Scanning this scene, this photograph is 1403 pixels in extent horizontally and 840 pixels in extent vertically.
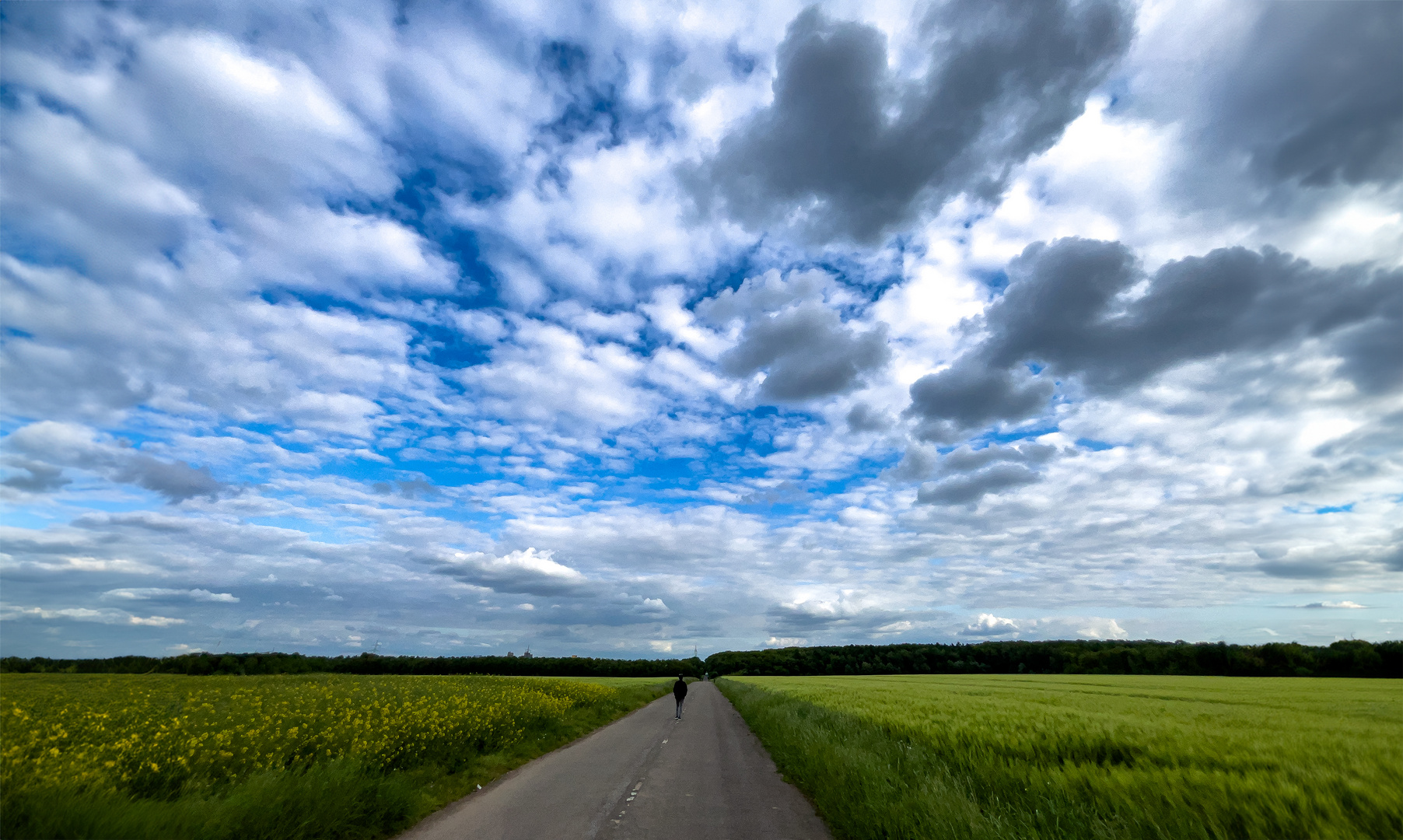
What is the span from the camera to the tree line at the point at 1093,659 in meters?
48.1

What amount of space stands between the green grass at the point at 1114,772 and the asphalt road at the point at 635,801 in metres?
1.01

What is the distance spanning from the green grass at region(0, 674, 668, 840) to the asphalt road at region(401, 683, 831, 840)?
3.19 ft

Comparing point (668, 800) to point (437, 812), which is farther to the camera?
point (668, 800)

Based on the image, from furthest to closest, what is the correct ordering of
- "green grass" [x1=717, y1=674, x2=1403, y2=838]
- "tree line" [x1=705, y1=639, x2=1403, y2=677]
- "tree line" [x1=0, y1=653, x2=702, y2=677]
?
1. "tree line" [x1=0, y1=653, x2=702, y2=677]
2. "tree line" [x1=705, y1=639, x2=1403, y2=677]
3. "green grass" [x1=717, y1=674, x2=1403, y2=838]

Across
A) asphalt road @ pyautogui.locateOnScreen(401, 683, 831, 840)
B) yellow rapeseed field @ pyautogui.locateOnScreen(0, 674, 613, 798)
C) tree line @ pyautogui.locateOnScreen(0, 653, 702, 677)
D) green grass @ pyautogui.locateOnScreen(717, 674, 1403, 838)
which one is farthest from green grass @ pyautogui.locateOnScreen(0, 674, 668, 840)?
tree line @ pyautogui.locateOnScreen(0, 653, 702, 677)

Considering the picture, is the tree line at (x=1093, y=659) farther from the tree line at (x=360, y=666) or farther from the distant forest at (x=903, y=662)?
the tree line at (x=360, y=666)

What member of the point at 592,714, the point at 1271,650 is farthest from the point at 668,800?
the point at 1271,650

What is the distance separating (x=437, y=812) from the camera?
1009cm

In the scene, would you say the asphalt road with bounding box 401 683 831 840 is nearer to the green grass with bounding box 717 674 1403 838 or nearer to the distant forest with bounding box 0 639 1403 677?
the green grass with bounding box 717 674 1403 838

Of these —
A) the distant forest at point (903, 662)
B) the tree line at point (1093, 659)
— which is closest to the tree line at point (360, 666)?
the distant forest at point (903, 662)

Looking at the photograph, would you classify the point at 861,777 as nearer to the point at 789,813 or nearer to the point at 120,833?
the point at 789,813

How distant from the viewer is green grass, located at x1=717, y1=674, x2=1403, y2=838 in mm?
4852

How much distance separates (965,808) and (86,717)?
14.2 metres

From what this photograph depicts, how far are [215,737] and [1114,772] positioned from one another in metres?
13.0
